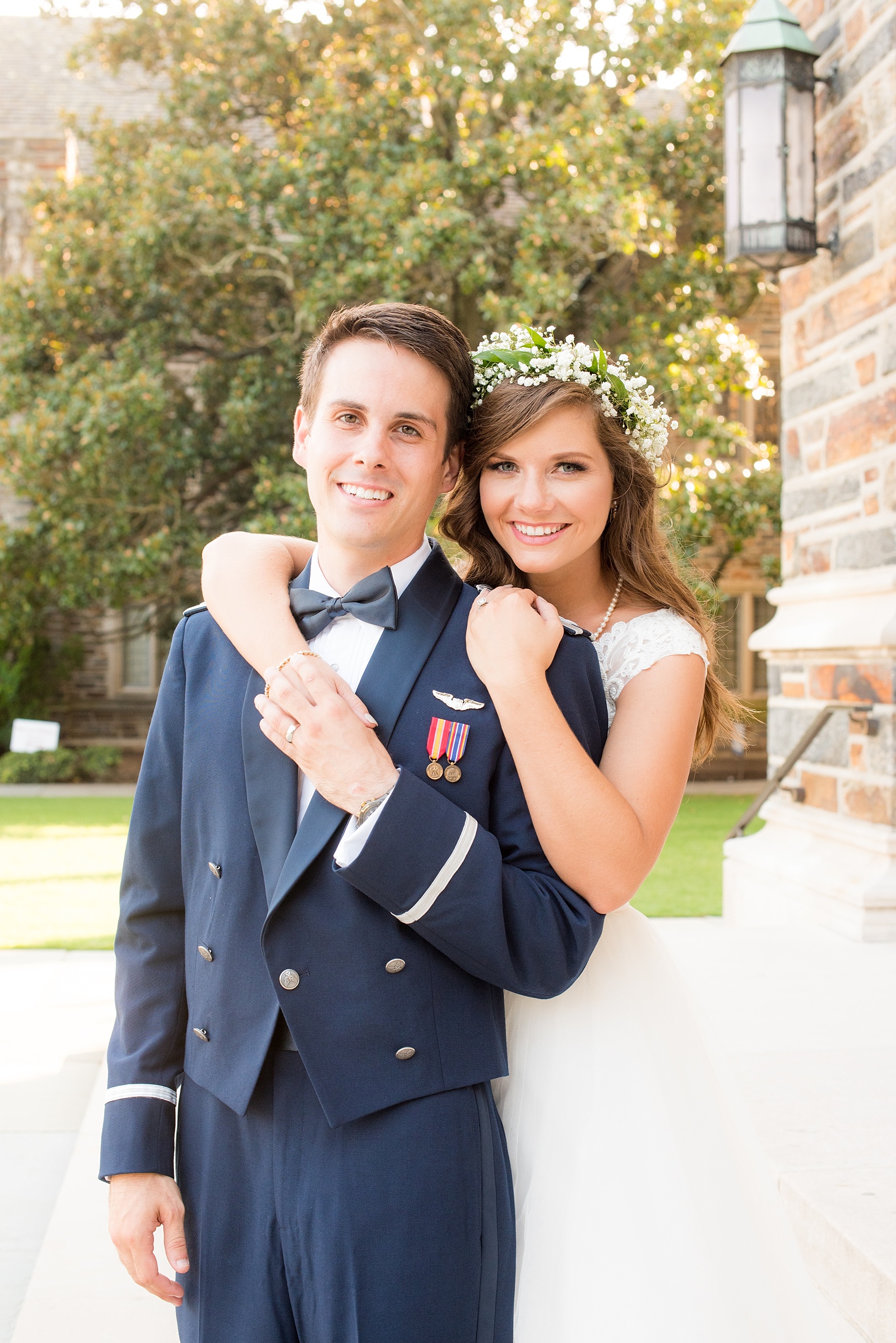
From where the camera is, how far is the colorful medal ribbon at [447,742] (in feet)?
4.73

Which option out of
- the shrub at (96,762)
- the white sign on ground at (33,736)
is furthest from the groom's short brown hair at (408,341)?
the shrub at (96,762)

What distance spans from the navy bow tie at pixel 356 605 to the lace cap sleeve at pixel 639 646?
1.49 feet

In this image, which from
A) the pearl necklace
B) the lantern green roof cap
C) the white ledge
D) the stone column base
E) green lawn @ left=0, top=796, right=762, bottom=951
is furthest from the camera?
green lawn @ left=0, top=796, right=762, bottom=951

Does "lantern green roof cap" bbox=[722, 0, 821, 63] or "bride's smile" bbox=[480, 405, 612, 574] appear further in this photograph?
"lantern green roof cap" bbox=[722, 0, 821, 63]

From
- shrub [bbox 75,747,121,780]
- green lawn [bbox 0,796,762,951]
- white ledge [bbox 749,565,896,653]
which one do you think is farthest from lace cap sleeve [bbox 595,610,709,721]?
shrub [bbox 75,747,121,780]

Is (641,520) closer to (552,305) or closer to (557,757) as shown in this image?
(557,757)

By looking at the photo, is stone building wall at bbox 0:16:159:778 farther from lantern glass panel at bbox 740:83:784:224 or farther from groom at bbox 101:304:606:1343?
groom at bbox 101:304:606:1343

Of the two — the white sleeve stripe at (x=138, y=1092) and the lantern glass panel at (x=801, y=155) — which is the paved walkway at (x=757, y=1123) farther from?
the lantern glass panel at (x=801, y=155)

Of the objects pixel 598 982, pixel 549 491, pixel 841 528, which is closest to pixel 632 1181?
pixel 598 982

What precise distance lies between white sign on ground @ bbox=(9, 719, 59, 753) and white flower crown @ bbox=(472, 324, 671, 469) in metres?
12.7

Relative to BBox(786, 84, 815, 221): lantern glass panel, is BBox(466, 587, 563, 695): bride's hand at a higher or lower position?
lower

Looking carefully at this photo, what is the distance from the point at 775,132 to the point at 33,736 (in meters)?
11.5

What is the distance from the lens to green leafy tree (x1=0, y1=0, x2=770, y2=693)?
1014 centimetres

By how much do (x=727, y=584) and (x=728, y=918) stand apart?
12.0 meters
